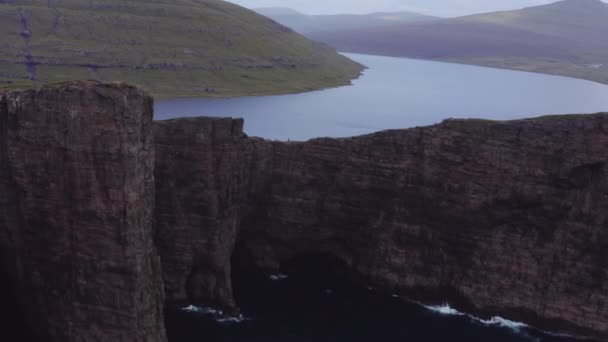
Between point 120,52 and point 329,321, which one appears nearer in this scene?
point 329,321

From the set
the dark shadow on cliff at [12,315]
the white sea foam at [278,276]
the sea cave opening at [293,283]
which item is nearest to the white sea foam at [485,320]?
the sea cave opening at [293,283]

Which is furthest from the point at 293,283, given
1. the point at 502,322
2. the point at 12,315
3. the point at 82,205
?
the point at 82,205

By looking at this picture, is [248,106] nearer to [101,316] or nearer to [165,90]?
[165,90]

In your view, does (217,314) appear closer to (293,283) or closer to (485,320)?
(293,283)

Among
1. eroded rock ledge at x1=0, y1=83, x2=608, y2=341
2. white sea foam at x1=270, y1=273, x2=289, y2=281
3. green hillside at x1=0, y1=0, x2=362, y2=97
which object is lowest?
white sea foam at x1=270, y1=273, x2=289, y2=281

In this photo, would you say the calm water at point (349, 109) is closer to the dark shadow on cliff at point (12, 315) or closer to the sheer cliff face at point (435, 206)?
the sheer cliff face at point (435, 206)

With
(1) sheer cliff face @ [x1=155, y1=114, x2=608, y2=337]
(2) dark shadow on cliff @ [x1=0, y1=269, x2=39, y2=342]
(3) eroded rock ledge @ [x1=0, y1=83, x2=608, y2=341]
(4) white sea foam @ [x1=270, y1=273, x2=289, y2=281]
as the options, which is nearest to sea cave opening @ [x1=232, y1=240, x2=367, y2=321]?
(4) white sea foam @ [x1=270, y1=273, x2=289, y2=281]

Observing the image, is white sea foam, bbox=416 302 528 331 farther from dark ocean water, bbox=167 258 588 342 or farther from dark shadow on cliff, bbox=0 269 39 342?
dark shadow on cliff, bbox=0 269 39 342
